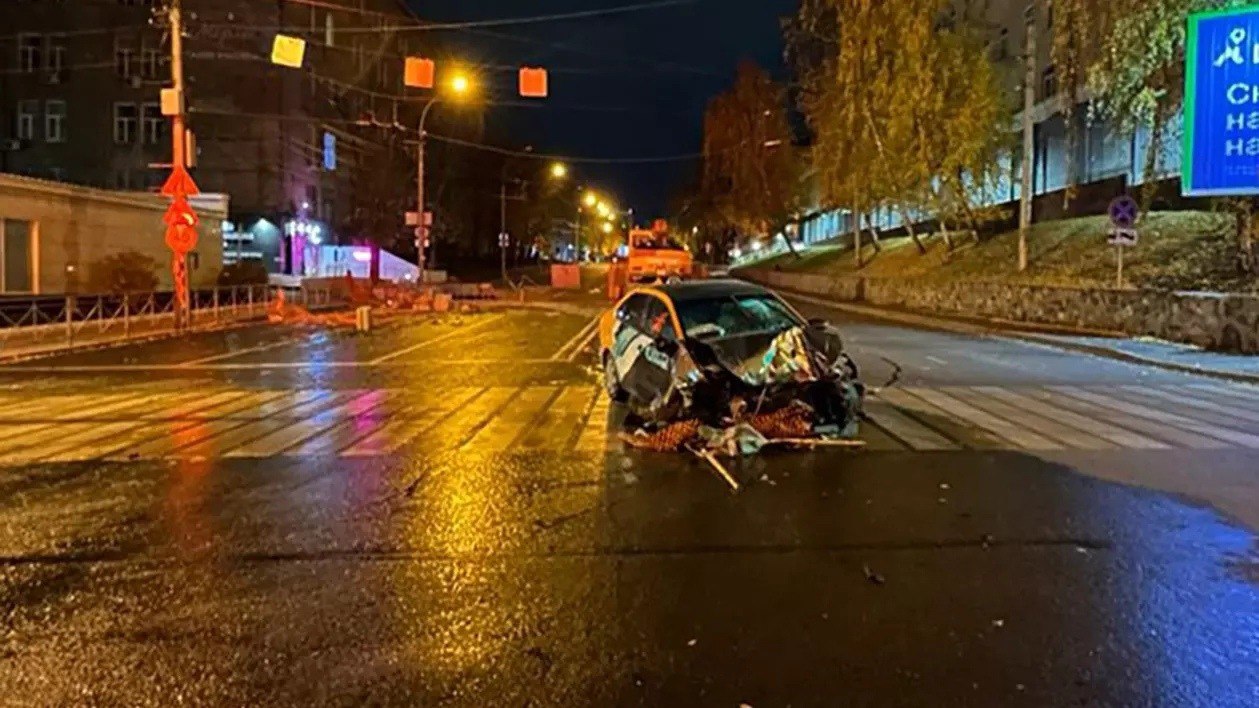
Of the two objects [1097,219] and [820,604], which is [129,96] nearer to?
[1097,219]

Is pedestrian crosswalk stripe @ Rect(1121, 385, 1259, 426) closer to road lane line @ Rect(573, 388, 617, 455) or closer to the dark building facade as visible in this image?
road lane line @ Rect(573, 388, 617, 455)

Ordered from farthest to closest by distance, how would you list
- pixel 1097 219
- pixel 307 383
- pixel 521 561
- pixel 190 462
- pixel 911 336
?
pixel 1097 219
pixel 911 336
pixel 307 383
pixel 190 462
pixel 521 561

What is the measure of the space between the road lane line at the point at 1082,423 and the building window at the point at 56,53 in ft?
178

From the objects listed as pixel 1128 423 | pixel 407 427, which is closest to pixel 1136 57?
pixel 1128 423

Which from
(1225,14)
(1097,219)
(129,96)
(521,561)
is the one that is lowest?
(521,561)

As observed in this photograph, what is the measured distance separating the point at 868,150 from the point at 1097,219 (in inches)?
370

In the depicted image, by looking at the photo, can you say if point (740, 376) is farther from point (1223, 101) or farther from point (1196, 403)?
point (1223, 101)

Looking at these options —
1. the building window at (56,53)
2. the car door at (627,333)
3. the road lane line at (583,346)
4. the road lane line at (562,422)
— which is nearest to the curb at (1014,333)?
the road lane line at (583,346)

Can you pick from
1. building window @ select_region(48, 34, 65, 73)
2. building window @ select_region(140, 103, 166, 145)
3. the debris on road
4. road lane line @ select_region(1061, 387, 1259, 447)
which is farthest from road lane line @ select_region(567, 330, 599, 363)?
building window @ select_region(48, 34, 65, 73)

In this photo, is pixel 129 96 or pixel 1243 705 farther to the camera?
pixel 129 96

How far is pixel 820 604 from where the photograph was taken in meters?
5.78

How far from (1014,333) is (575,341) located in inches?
436

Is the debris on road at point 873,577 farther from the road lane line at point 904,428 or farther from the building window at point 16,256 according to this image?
the building window at point 16,256

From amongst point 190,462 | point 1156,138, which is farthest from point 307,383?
point 1156,138
